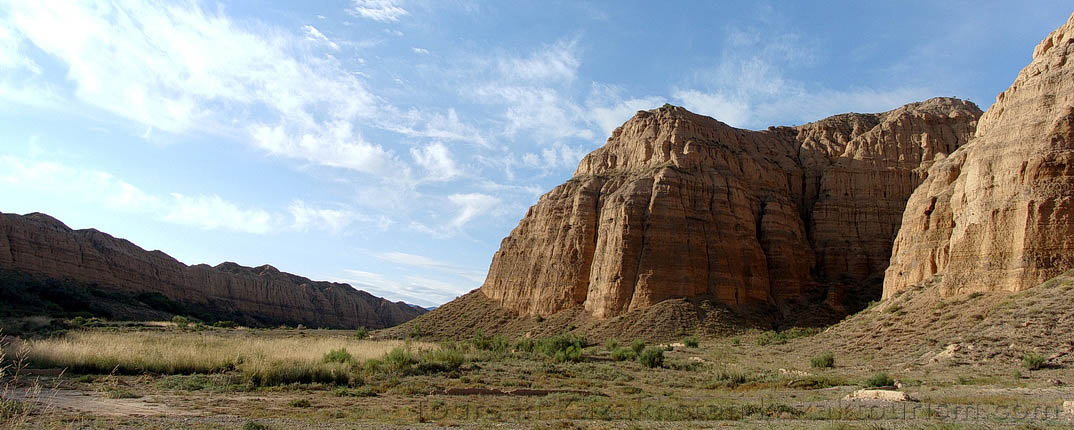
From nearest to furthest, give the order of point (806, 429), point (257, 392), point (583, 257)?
1. point (806, 429)
2. point (257, 392)
3. point (583, 257)

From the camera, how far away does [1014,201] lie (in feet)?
115

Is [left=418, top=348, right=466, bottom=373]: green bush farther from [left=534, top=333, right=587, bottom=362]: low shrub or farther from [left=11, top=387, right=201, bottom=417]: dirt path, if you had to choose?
[left=11, top=387, right=201, bottom=417]: dirt path

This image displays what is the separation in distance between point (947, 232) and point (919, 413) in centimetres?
3142

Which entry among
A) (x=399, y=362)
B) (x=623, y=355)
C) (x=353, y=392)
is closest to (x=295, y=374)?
(x=353, y=392)

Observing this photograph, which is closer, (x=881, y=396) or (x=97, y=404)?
(x=97, y=404)

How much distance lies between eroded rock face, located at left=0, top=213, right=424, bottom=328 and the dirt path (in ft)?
249

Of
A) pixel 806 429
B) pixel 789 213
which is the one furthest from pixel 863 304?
pixel 806 429

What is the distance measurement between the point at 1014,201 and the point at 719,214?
27.7m

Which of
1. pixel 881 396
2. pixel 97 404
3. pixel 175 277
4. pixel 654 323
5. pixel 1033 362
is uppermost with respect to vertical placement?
pixel 175 277

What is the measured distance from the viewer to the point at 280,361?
2395 centimetres

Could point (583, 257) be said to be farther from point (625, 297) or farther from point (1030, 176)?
point (1030, 176)

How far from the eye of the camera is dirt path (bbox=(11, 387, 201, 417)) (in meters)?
14.4

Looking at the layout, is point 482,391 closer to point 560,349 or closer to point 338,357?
point 338,357

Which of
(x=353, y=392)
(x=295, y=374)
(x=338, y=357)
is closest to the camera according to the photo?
(x=353, y=392)
